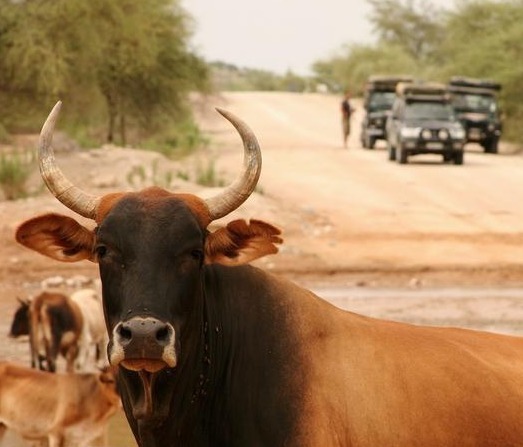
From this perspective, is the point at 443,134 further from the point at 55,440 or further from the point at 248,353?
the point at 248,353

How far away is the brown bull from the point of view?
6.27 m

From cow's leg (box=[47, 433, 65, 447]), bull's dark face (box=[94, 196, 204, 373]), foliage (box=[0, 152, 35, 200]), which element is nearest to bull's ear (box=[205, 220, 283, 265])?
bull's dark face (box=[94, 196, 204, 373])

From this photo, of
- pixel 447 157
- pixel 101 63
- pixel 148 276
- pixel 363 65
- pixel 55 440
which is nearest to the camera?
pixel 148 276

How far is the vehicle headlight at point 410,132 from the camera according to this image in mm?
38375

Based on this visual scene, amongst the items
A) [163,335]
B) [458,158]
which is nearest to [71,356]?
[163,335]

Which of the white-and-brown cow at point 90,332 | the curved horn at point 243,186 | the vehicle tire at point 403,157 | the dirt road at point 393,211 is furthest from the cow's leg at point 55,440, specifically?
the vehicle tire at point 403,157

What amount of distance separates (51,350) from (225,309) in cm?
920

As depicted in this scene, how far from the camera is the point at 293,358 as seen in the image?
6.54 metres

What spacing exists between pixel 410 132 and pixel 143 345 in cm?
3302

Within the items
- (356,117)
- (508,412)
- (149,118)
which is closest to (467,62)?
(356,117)

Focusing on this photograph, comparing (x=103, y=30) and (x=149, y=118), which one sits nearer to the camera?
(x=103, y=30)

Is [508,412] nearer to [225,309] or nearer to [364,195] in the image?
[225,309]

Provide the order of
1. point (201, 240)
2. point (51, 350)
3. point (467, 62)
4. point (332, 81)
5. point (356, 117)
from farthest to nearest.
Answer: point (332, 81) → point (356, 117) → point (467, 62) → point (51, 350) → point (201, 240)

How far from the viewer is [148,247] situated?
6.21 m
